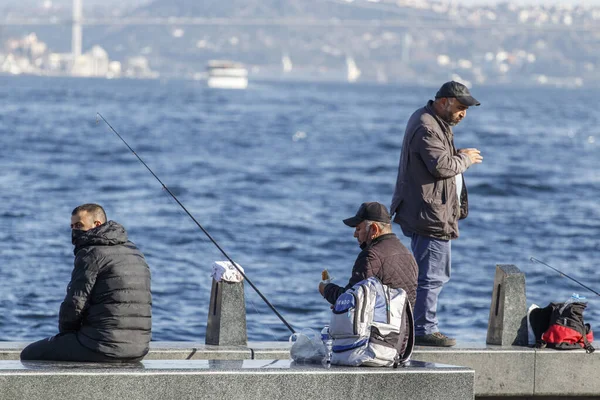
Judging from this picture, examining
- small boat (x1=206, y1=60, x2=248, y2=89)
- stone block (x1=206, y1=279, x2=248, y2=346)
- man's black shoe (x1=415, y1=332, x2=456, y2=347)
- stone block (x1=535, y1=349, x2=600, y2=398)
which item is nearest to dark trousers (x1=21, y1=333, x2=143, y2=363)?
stone block (x1=206, y1=279, x2=248, y2=346)

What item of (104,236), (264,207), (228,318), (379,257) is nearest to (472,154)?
(379,257)

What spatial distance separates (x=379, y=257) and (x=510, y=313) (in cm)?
164

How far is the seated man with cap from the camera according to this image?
5.80m

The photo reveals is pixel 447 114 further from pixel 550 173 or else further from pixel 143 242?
pixel 550 173

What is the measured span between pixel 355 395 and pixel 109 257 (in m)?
1.30

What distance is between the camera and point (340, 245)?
21.6m

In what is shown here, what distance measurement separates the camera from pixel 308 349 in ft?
19.1

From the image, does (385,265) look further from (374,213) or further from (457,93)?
(457,93)

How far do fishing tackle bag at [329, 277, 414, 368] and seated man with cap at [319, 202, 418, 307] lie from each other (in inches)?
5.1

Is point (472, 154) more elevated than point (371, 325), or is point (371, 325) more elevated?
point (472, 154)

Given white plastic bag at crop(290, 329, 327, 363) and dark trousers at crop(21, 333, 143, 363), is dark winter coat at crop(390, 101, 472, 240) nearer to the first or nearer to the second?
white plastic bag at crop(290, 329, 327, 363)

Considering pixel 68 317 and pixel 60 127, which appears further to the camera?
pixel 60 127

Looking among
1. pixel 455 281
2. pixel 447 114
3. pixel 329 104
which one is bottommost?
pixel 455 281

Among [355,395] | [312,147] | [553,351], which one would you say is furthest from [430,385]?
[312,147]
